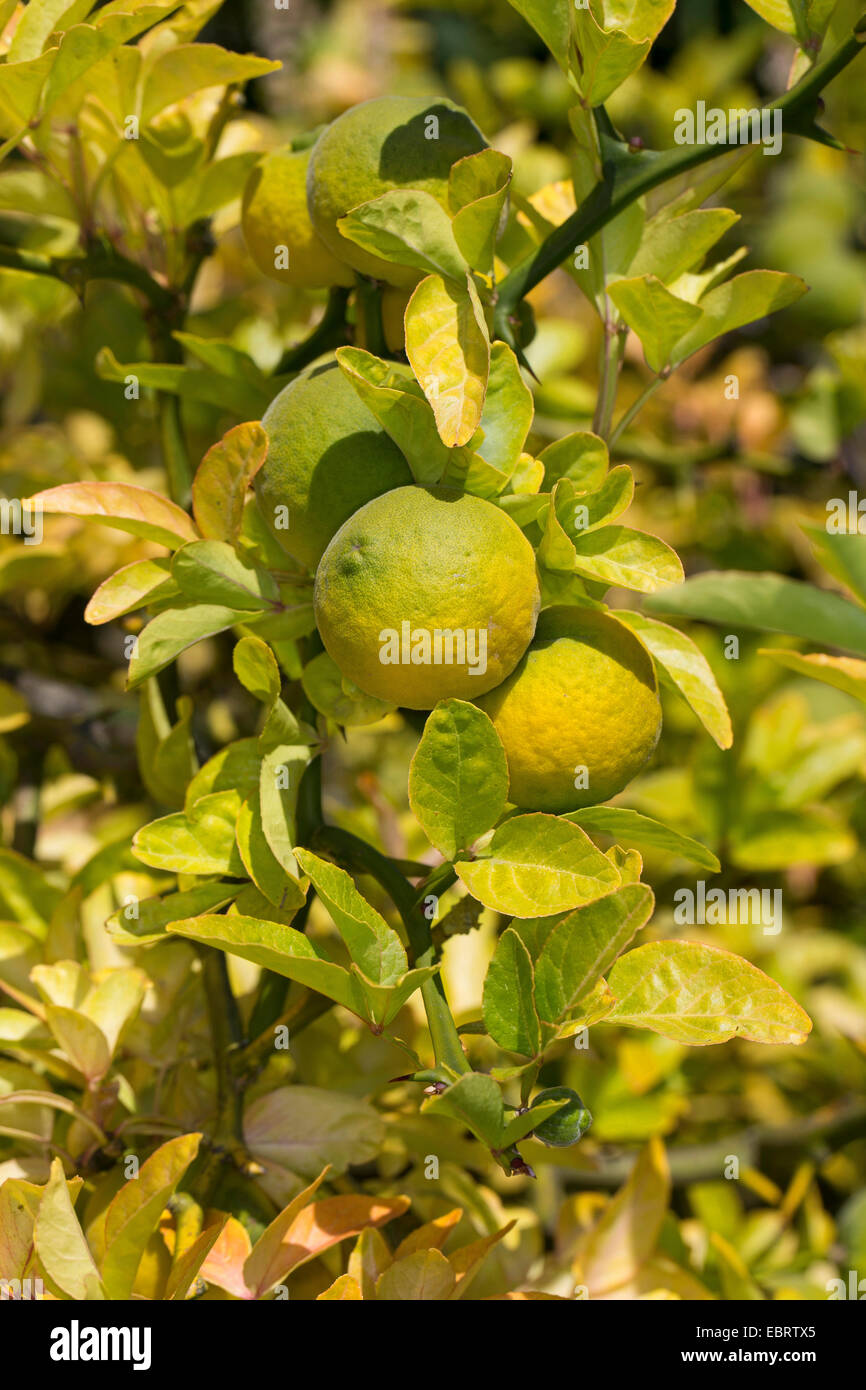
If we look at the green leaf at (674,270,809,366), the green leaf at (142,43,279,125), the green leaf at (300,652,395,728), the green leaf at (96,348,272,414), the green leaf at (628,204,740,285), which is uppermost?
the green leaf at (142,43,279,125)

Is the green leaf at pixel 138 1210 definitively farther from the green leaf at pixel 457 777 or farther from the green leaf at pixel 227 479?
the green leaf at pixel 227 479

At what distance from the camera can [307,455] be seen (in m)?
0.54

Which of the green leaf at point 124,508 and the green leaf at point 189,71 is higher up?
the green leaf at point 189,71

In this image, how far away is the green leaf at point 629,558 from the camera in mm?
543

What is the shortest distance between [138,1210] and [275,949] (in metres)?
0.16

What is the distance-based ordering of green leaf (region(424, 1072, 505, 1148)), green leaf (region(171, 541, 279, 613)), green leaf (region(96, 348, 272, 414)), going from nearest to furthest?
green leaf (region(424, 1072, 505, 1148))
green leaf (region(171, 541, 279, 613))
green leaf (region(96, 348, 272, 414))

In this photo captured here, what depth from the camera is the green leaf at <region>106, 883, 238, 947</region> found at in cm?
56

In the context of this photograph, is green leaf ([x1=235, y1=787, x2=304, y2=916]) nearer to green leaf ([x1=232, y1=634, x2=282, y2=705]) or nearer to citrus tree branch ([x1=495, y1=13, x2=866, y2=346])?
green leaf ([x1=232, y1=634, x2=282, y2=705])

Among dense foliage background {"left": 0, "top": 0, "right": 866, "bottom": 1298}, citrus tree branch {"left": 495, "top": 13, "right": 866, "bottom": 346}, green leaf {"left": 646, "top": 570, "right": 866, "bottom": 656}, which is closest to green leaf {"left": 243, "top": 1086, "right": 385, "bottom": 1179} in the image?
dense foliage background {"left": 0, "top": 0, "right": 866, "bottom": 1298}

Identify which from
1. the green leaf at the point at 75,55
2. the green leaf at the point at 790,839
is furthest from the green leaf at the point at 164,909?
the green leaf at the point at 790,839

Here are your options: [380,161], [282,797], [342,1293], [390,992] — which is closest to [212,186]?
[380,161]

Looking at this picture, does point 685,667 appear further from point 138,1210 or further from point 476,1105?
point 138,1210

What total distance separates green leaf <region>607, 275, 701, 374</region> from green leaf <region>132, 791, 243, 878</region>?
31cm

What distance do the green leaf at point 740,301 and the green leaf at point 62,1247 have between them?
1.67ft
